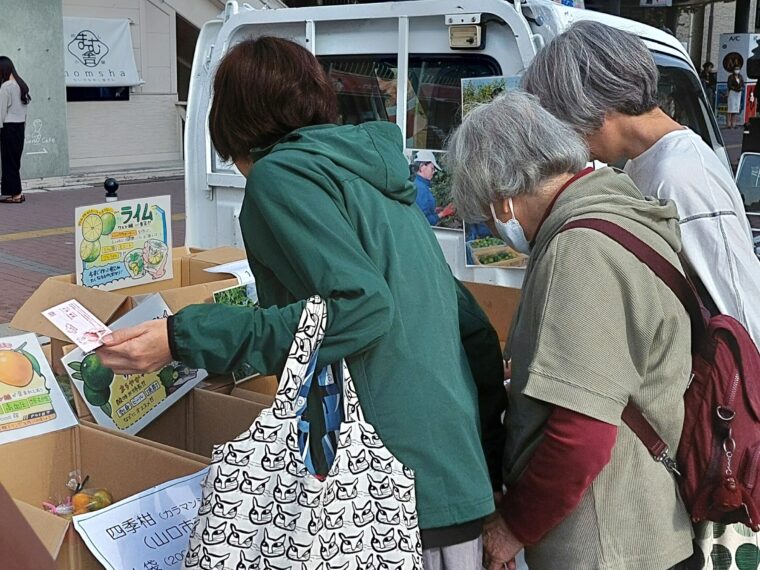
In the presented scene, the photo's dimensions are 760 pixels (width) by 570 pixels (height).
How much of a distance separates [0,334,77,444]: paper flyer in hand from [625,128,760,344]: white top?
160 centimetres

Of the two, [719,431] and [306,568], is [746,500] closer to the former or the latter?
[719,431]

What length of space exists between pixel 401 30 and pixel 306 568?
2436 millimetres

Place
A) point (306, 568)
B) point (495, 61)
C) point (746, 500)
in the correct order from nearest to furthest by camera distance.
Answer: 1. point (306, 568)
2. point (746, 500)
3. point (495, 61)

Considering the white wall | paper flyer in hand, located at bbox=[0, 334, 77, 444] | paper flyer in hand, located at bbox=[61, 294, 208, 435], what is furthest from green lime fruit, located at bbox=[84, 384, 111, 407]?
the white wall

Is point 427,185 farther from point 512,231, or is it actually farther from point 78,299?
point 512,231

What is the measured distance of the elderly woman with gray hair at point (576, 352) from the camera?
167cm

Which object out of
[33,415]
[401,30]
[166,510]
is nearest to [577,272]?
[166,510]

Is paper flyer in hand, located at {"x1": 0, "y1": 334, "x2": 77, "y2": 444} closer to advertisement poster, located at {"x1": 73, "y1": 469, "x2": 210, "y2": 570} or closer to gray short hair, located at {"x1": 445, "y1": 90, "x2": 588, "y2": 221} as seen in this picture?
advertisement poster, located at {"x1": 73, "y1": 469, "x2": 210, "y2": 570}

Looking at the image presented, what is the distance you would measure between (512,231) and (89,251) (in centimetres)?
187

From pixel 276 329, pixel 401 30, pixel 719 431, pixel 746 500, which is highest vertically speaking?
pixel 401 30

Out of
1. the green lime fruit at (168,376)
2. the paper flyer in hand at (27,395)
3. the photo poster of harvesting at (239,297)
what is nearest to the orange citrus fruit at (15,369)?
the paper flyer in hand at (27,395)

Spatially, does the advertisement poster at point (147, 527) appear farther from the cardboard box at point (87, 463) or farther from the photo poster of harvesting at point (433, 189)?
the photo poster of harvesting at point (433, 189)

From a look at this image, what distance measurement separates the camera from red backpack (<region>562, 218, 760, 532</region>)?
177 cm

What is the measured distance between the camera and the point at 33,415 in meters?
2.45
